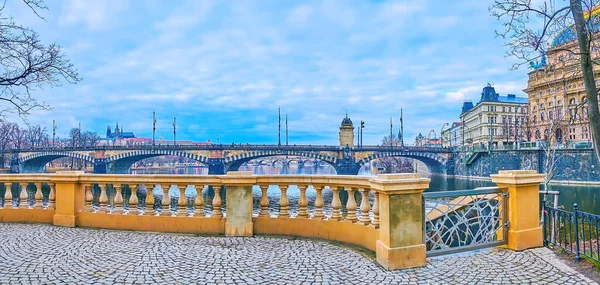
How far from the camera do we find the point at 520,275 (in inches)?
218

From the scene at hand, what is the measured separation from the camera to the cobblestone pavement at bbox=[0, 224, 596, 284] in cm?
532

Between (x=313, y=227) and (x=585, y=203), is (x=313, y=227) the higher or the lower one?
the higher one

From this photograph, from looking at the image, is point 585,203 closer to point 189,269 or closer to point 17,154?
point 189,269

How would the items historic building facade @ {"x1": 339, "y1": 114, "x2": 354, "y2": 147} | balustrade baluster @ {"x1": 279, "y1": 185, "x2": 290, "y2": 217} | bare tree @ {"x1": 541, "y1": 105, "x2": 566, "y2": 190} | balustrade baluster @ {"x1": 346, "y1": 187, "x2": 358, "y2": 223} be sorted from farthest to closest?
1. historic building facade @ {"x1": 339, "y1": 114, "x2": 354, "y2": 147}
2. bare tree @ {"x1": 541, "y1": 105, "x2": 566, "y2": 190}
3. balustrade baluster @ {"x1": 279, "y1": 185, "x2": 290, "y2": 217}
4. balustrade baluster @ {"x1": 346, "y1": 187, "x2": 358, "y2": 223}

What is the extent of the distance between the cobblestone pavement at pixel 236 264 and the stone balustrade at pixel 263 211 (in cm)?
32

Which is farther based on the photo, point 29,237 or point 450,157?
point 450,157

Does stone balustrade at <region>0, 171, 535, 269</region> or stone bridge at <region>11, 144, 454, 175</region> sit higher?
stone bridge at <region>11, 144, 454, 175</region>

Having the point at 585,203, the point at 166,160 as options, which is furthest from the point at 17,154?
the point at 585,203

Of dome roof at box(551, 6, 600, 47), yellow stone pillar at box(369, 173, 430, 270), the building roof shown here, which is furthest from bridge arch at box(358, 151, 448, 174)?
yellow stone pillar at box(369, 173, 430, 270)

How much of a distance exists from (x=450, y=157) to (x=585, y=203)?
4254 cm

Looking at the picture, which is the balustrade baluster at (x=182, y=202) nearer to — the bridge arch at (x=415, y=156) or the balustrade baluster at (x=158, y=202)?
the balustrade baluster at (x=158, y=202)

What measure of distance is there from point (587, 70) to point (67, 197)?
10.2 meters

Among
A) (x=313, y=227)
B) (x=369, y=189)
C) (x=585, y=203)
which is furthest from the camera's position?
(x=585, y=203)

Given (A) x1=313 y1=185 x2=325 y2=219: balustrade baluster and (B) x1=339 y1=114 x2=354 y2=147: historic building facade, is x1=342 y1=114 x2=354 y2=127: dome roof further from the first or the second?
(A) x1=313 y1=185 x2=325 y2=219: balustrade baluster
